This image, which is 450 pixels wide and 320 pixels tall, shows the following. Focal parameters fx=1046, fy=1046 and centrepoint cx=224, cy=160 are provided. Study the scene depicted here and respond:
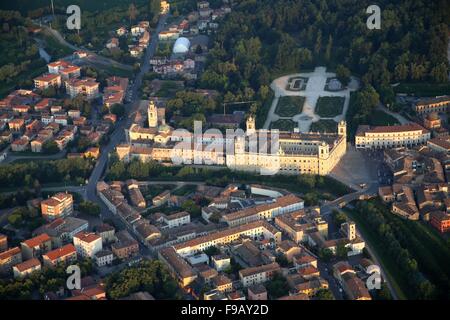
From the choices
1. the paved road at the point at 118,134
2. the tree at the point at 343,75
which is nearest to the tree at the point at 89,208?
the paved road at the point at 118,134

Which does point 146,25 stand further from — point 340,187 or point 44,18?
point 340,187

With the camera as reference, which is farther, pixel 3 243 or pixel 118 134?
pixel 118 134

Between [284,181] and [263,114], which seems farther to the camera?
[263,114]

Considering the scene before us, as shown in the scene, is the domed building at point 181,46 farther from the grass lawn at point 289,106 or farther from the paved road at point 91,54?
the grass lawn at point 289,106

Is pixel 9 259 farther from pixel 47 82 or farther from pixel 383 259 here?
pixel 47 82

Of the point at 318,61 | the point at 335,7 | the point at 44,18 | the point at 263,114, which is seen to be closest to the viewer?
the point at 263,114

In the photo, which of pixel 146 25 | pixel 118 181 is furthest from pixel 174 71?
pixel 118 181
